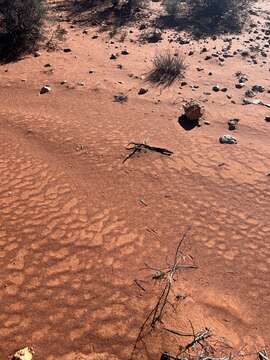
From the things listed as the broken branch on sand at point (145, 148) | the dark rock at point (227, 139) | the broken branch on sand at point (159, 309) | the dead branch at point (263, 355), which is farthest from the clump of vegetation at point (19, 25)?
the dead branch at point (263, 355)

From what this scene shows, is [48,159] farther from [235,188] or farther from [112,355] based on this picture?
[112,355]

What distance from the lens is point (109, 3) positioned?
41.3ft

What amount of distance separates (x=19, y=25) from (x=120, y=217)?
7017mm

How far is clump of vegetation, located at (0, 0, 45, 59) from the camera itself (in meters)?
9.13

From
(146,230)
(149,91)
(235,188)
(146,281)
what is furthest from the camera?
(149,91)

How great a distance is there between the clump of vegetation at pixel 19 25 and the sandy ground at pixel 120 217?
2159mm

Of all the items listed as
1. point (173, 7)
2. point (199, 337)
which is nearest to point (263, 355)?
point (199, 337)

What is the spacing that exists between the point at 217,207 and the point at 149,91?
3619 mm

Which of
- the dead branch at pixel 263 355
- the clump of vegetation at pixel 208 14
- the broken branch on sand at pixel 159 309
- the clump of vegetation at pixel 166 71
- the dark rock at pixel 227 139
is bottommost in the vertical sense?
the dead branch at pixel 263 355

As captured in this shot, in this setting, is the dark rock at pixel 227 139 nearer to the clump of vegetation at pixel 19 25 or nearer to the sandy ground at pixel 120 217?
the sandy ground at pixel 120 217

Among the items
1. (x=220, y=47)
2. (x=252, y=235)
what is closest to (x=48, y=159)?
(x=252, y=235)

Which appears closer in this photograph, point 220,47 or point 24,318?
point 24,318

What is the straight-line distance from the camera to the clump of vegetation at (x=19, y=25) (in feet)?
30.0

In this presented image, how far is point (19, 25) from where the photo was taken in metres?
9.30
